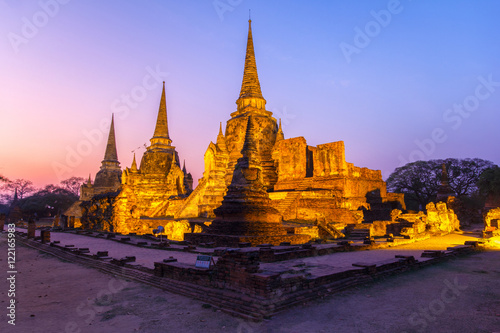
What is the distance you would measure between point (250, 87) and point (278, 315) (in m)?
28.0

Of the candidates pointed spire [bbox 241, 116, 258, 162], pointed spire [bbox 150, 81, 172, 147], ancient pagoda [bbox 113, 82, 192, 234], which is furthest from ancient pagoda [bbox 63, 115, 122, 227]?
pointed spire [bbox 241, 116, 258, 162]

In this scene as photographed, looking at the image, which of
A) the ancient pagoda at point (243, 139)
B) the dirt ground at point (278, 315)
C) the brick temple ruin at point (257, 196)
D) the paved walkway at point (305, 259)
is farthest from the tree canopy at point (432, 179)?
the dirt ground at point (278, 315)

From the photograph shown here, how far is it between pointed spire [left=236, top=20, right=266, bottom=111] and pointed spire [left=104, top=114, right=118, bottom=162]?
1155 inches

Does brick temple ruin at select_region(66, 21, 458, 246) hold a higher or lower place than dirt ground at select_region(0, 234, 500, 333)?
higher

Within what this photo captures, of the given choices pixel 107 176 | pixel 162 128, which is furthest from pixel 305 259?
pixel 107 176

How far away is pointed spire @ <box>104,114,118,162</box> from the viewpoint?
51.4 m

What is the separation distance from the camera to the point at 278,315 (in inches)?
169

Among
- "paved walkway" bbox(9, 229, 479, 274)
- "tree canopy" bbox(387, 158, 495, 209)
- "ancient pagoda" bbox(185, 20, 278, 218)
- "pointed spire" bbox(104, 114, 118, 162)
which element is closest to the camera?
"paved walkway" bbox(9, 229, 479, 274)

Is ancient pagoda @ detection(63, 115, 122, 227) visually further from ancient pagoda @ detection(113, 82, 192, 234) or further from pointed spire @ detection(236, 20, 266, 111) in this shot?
pointed spire @ detection(236, 20, 266, 111)

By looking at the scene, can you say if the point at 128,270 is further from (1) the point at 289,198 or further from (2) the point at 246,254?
(1) the point at 289,198

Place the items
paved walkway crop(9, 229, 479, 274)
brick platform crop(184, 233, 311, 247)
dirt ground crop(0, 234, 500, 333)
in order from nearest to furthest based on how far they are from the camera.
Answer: dirt ground crop(0, 234, 500, 333) → paved walkway crop(9, 229, 479, 274) → brick platform crop(184, 233, 311, 247)

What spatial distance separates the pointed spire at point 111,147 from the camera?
51.4m

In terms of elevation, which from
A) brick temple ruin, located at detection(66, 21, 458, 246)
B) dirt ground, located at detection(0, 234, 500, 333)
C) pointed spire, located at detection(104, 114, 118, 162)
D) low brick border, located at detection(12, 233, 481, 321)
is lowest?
dirt ground, located at detection(0, 234, 500, 333)

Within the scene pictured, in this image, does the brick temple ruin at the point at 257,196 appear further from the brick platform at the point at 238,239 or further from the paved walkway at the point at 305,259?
the paved walkway at the point at 305,259
